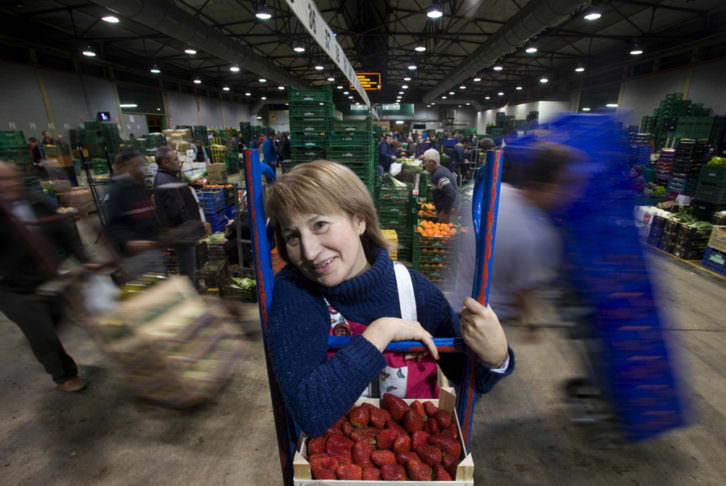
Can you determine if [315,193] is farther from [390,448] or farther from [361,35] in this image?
[361,35]

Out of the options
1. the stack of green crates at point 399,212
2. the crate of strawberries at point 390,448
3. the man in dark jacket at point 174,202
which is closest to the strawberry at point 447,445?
the crate of strawberries at point 390,448

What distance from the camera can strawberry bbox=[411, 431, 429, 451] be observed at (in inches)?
45.4

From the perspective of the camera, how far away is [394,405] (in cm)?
124

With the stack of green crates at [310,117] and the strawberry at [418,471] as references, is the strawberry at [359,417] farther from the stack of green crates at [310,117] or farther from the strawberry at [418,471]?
the stack of green crates at [310,117]

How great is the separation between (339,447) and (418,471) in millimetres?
257

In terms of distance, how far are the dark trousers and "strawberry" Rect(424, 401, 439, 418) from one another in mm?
3180

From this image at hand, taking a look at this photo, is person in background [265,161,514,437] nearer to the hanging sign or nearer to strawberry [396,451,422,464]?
strawberry [396,451,422,464]

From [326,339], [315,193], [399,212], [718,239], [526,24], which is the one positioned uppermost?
[526,24]

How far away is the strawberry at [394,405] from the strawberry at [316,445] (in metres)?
0.24

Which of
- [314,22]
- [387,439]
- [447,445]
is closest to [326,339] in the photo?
[387,439]

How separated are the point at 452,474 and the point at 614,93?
2257 centimetres

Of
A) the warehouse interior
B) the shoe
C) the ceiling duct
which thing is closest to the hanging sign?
the warehouse interior

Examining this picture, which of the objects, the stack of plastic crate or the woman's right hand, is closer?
the woman's right hand

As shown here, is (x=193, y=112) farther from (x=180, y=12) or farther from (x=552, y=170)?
(x=552, y=170)
